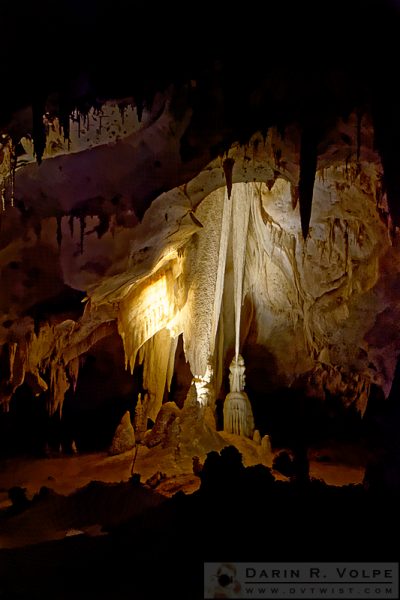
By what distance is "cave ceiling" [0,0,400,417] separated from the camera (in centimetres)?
458

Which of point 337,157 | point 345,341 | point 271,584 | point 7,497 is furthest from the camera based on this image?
point 345,341

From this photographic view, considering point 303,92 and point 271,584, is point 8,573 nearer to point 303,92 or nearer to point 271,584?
point 271,584

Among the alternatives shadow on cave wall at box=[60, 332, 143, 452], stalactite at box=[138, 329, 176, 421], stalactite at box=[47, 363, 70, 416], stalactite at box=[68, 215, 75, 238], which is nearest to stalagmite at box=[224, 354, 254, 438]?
stalactite at box=[138, 329, 176, 421]

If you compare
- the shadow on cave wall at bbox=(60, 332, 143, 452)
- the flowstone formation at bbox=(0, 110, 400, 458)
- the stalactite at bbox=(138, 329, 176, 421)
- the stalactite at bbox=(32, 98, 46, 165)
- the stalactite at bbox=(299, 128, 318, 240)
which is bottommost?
the shadow on cave wall at bbox=(60, 332, 143, 452)

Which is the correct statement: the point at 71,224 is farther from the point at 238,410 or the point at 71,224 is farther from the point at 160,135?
the point at 238,410

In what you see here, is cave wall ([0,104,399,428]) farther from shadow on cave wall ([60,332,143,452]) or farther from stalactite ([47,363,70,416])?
shadow on cave wall ([60,332,143,452])

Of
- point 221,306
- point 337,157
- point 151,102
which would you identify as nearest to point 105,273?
point 151,102

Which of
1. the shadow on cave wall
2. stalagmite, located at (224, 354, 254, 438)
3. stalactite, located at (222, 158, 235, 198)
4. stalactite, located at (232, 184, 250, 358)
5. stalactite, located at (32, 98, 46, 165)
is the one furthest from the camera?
the shadow on cave wall

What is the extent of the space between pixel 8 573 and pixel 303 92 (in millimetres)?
4441

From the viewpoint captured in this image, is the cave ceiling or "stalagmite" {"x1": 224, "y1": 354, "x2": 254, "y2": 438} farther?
"stalagmite" {"x1": 224, "y1": 354, "x2": 254, "y2": 438}

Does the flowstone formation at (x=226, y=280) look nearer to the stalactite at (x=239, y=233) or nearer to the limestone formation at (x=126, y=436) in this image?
the stalactite at (x=239, y=233)

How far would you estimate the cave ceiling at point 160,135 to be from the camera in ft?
15.0

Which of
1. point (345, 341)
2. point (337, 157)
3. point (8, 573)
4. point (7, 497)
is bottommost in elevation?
point (7, 497)

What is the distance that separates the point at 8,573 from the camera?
4.32m
